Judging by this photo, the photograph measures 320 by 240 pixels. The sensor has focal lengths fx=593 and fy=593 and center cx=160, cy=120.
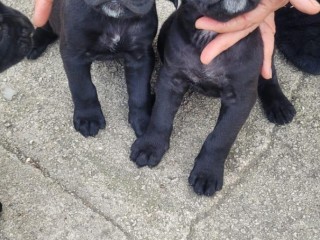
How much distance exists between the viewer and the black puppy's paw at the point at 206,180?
9.40ft

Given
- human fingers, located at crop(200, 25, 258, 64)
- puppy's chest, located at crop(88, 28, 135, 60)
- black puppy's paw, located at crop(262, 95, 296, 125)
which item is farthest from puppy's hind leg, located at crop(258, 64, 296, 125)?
puppy's chest, located at crop(88, 28, 135, 60)

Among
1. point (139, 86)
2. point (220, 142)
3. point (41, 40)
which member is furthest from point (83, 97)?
point (220, 142)

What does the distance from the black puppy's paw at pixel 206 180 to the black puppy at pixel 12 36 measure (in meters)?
1.00

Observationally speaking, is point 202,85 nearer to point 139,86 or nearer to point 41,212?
point 139,86

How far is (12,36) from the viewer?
94.7 inches

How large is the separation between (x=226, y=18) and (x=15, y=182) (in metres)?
1.35

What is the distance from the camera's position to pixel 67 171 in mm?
2961

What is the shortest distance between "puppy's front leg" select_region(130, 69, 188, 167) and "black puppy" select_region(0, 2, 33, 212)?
25.2 inches

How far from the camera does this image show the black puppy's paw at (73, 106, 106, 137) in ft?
9.98

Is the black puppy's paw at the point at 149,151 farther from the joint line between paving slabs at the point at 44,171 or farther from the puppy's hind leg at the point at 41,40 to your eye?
the puppy's hind leg at the point at 41,40

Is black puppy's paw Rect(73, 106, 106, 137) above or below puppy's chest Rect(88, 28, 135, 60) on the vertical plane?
below

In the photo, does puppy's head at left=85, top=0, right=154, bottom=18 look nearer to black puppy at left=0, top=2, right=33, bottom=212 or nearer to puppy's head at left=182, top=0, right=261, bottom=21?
puppy's head at left=182, top=0, right=261, bottom=21

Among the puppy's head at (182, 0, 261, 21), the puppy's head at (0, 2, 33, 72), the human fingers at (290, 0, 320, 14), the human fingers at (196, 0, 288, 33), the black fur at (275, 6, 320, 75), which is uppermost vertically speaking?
the puppy's head at (182, 0, 261, 21)

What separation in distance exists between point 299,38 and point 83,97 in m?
1.32
